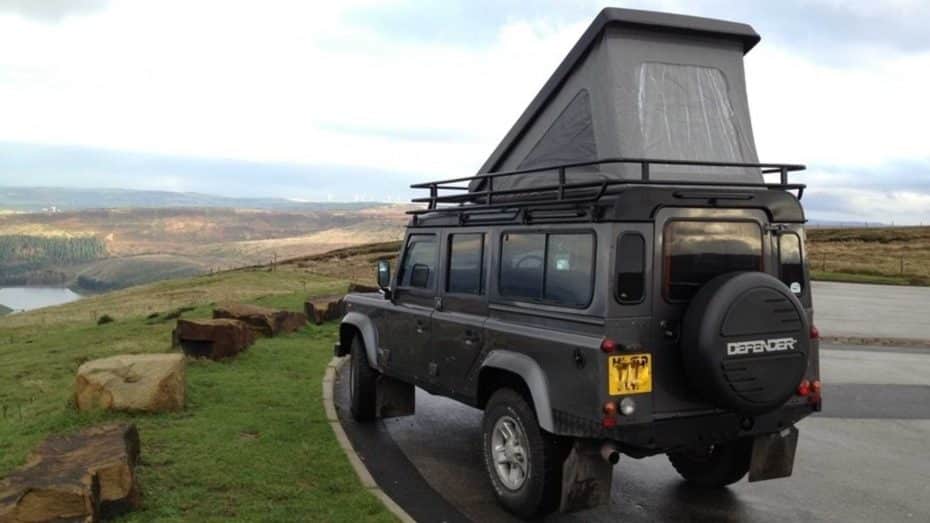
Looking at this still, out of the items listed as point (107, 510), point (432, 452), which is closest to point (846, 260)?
point (432, 452)

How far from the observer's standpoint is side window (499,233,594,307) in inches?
202

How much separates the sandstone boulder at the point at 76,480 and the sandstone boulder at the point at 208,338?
16.1ft

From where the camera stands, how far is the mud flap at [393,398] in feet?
26.6

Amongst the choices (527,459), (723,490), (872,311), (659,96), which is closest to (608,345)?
(527,459)

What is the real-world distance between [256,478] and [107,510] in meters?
1.23

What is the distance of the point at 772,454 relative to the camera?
215 inches

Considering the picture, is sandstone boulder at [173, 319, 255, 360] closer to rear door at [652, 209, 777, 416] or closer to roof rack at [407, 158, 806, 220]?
roof rack at [407, 158, 806, 220]

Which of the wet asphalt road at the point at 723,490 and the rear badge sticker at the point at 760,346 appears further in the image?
the wet asphalt road at the point at 723,490

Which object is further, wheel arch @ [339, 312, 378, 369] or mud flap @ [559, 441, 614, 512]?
wheel arch @ [339, 312, 378, 369]

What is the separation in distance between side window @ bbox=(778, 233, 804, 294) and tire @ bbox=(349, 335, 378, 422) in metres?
4.50

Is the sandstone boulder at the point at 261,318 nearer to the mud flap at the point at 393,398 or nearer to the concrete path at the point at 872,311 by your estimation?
the mud flap at the point at 393,398

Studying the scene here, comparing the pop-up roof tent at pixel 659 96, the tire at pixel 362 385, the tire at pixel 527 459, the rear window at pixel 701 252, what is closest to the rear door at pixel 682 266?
the rear window at pixel 701 252

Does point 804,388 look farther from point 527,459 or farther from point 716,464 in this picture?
point 527,459

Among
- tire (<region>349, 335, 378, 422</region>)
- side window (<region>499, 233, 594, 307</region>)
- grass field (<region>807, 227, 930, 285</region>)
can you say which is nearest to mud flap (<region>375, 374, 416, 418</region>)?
tire (<region>349, 335, 378, 422</region>)
